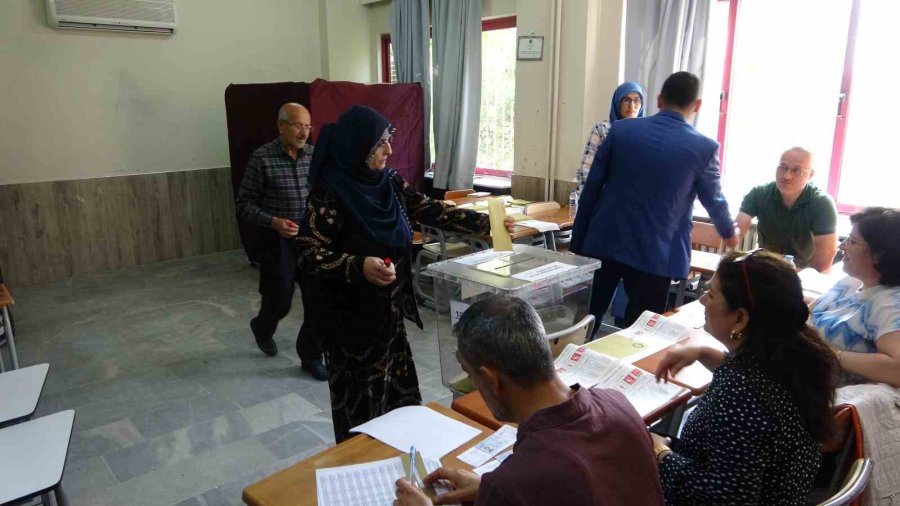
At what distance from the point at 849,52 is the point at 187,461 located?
4.31 m

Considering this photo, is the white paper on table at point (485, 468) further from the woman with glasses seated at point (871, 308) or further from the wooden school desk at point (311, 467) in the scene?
the woman with glasses seated at point (871, 308)

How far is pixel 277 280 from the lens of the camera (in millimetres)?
3543

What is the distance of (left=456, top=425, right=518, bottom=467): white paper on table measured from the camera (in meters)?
1.39

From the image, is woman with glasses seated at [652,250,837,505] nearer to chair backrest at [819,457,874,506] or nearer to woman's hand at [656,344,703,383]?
chair backrest at [819,457,874,506]

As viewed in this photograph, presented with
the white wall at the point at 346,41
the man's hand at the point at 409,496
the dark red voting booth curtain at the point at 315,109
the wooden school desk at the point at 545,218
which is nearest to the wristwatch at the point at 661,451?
the man's hand at the point at 409,496

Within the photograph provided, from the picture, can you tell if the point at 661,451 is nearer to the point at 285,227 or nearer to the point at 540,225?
the point at 285,227

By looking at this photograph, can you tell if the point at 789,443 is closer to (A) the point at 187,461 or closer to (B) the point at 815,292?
(B) the point at 815,292

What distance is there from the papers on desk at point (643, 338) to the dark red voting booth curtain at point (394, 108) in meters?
3.66

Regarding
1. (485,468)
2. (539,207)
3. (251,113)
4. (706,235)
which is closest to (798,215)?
(706,235)

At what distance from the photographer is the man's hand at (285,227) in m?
3.23

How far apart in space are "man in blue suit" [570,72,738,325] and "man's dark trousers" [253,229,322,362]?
1.64 meters

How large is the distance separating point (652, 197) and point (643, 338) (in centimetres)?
76

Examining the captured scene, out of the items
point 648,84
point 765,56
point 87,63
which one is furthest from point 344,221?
point 87,63

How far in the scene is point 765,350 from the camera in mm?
1247
